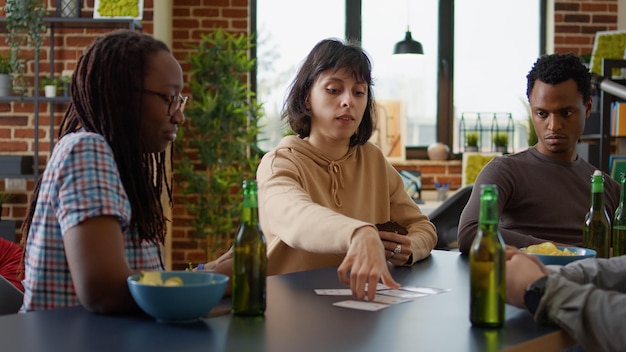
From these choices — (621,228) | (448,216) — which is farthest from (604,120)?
(621,228)

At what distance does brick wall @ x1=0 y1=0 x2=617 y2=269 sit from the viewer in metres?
4.85

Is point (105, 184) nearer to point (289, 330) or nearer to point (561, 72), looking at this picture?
point (289, 330)

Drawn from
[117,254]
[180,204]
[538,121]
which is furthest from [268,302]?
[180,204]

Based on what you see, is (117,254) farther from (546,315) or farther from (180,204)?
(180,204)

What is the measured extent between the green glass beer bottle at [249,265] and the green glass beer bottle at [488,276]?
33 centimetres

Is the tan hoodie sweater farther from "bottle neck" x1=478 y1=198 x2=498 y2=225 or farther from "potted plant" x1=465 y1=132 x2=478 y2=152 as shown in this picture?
"potted plant" x1=465 y1=132 x2=478 y2=152

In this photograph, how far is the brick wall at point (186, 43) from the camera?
15.9 ft

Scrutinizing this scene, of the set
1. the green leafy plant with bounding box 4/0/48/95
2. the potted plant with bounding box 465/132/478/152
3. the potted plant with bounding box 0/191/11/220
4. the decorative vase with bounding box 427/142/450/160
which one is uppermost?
the green leafy plant with bounding box 4/0/48/95

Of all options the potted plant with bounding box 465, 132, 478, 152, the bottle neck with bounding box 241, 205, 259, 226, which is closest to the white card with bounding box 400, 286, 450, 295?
the bottle neck with bounding box 241, 205, 259, 226

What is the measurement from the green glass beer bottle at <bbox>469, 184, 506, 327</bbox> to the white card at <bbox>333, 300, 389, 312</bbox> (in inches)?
7.5

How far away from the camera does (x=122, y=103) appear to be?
1.48m

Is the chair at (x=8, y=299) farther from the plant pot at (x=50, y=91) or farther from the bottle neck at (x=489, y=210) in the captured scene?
the plant pot at (x=50, y=91)

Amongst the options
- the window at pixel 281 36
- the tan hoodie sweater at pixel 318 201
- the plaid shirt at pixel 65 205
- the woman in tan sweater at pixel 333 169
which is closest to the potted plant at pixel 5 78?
the window at pixel 281 36

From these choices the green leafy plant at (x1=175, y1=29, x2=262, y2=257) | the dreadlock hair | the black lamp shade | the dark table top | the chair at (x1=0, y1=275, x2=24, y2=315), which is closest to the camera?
the dark table top
